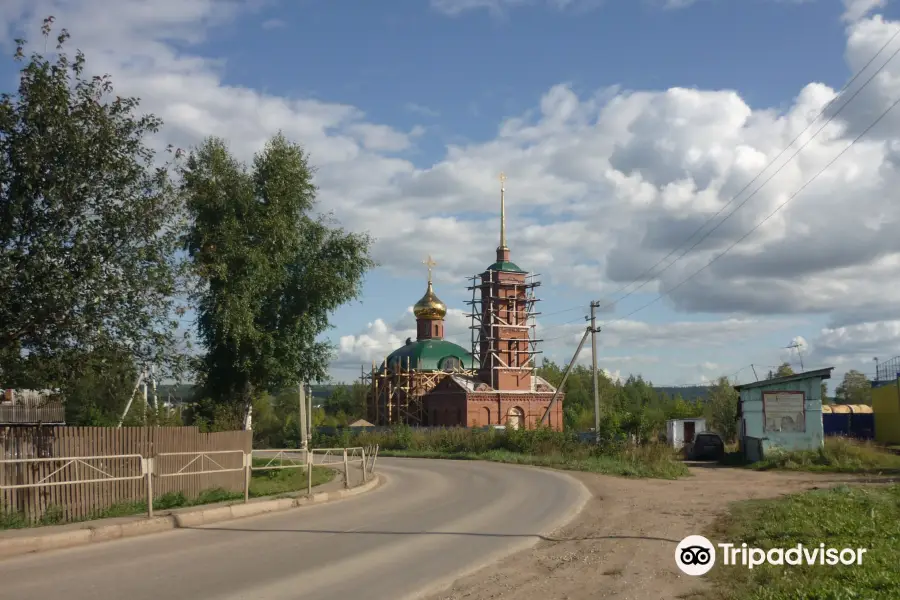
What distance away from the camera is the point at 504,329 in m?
76.6

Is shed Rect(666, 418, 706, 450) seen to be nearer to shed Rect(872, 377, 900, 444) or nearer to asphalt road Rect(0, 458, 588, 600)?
shed Rect(872, 377, 900, 444)

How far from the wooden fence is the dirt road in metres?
8.09

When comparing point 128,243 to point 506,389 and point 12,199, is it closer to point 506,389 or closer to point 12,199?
point 12,199

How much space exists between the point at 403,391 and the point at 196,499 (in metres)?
61.8

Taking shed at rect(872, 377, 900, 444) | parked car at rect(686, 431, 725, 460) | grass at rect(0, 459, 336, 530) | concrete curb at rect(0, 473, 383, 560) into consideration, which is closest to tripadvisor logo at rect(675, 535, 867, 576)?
concrete curb at rect(0, 473, 383, 560)

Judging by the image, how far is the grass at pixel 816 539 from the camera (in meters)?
8.63

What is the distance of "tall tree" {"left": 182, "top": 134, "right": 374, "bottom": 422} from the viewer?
2691 centimetres

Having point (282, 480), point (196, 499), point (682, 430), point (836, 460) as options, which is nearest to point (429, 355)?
point (682, 430)

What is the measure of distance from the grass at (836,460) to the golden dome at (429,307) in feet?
178

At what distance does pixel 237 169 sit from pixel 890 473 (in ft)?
79.2

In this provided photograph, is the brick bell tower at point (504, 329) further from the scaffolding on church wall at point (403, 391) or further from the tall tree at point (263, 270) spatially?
the tall tree at point (263, 270)

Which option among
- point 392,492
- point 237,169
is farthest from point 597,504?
point 237,169

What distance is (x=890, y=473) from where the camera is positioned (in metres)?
28.1

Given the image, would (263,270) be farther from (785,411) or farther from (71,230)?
(785,411)
